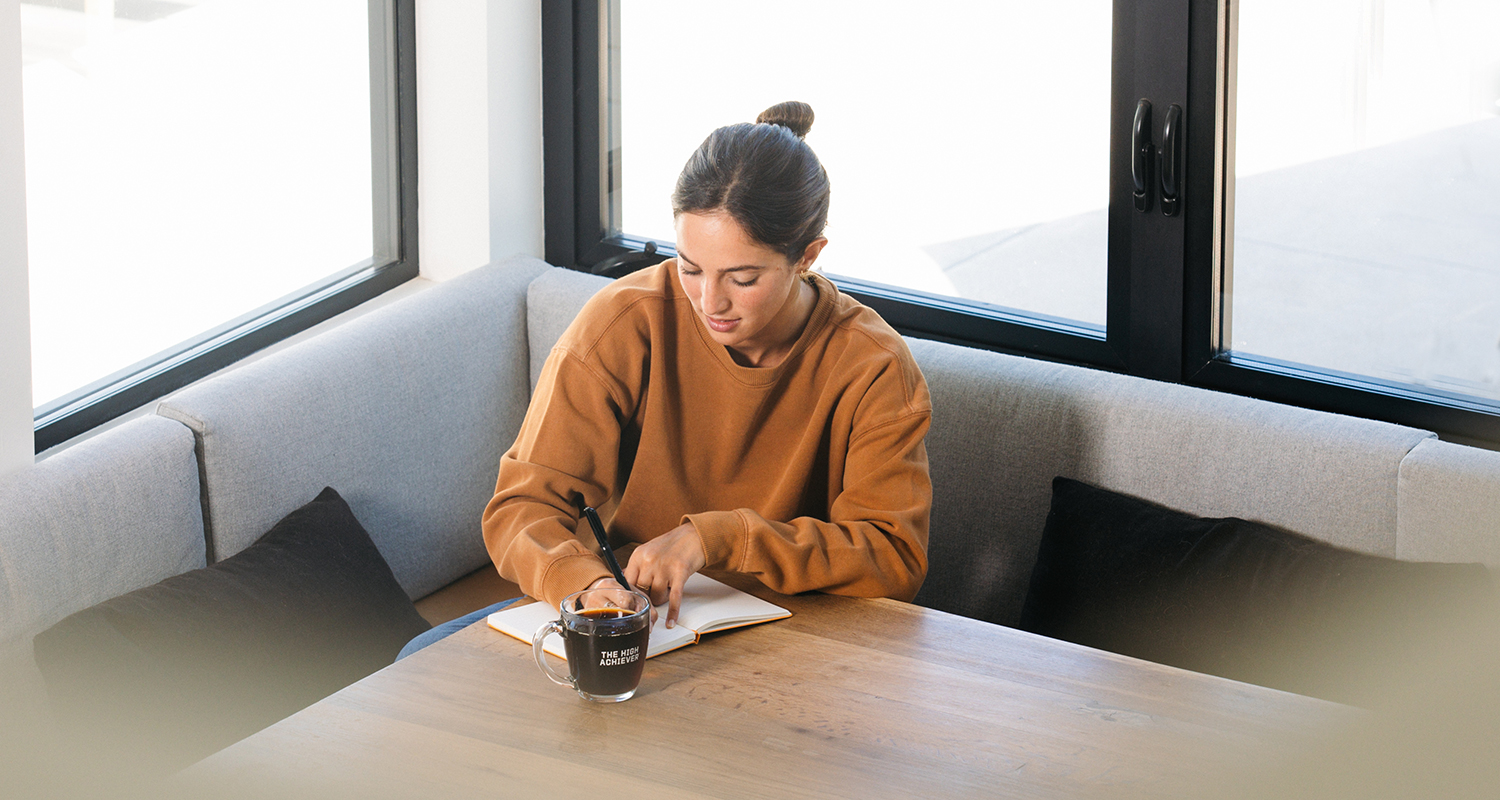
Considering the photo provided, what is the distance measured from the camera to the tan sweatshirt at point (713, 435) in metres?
1.58

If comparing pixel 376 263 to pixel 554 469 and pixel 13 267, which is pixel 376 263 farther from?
pixel 554 469

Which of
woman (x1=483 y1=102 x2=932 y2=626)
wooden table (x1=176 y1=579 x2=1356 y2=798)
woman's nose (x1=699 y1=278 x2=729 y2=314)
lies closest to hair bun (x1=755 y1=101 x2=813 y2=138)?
woman (x1=483 y1=102 x2=932 y2=626)

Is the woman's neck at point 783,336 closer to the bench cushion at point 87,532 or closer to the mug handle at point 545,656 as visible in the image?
the mug handle at point 545,656

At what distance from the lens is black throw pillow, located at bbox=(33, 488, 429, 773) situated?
4.98 feet

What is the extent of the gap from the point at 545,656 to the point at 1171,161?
128cm

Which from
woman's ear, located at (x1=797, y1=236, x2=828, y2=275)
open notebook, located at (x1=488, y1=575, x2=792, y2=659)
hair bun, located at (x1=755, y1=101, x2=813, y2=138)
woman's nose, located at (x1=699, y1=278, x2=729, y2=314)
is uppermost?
hair bun, located at (x1=755, y1=101, x2=813, y2=138)

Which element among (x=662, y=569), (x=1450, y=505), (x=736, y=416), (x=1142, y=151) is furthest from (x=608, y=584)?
(x=1142, y=151)

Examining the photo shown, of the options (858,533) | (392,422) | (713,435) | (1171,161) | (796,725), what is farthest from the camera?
(392,422)

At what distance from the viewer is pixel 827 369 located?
170cm

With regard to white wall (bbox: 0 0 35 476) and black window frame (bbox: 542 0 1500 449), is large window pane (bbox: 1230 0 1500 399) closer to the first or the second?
black window frame (bbox: 542 0 1500 449)

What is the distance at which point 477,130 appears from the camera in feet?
8.45

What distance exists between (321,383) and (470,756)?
3.51 ft

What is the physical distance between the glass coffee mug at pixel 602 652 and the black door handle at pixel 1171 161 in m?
1.20

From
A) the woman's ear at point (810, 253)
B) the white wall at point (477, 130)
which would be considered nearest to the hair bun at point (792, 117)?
the woman's ear at point (810, 253)
